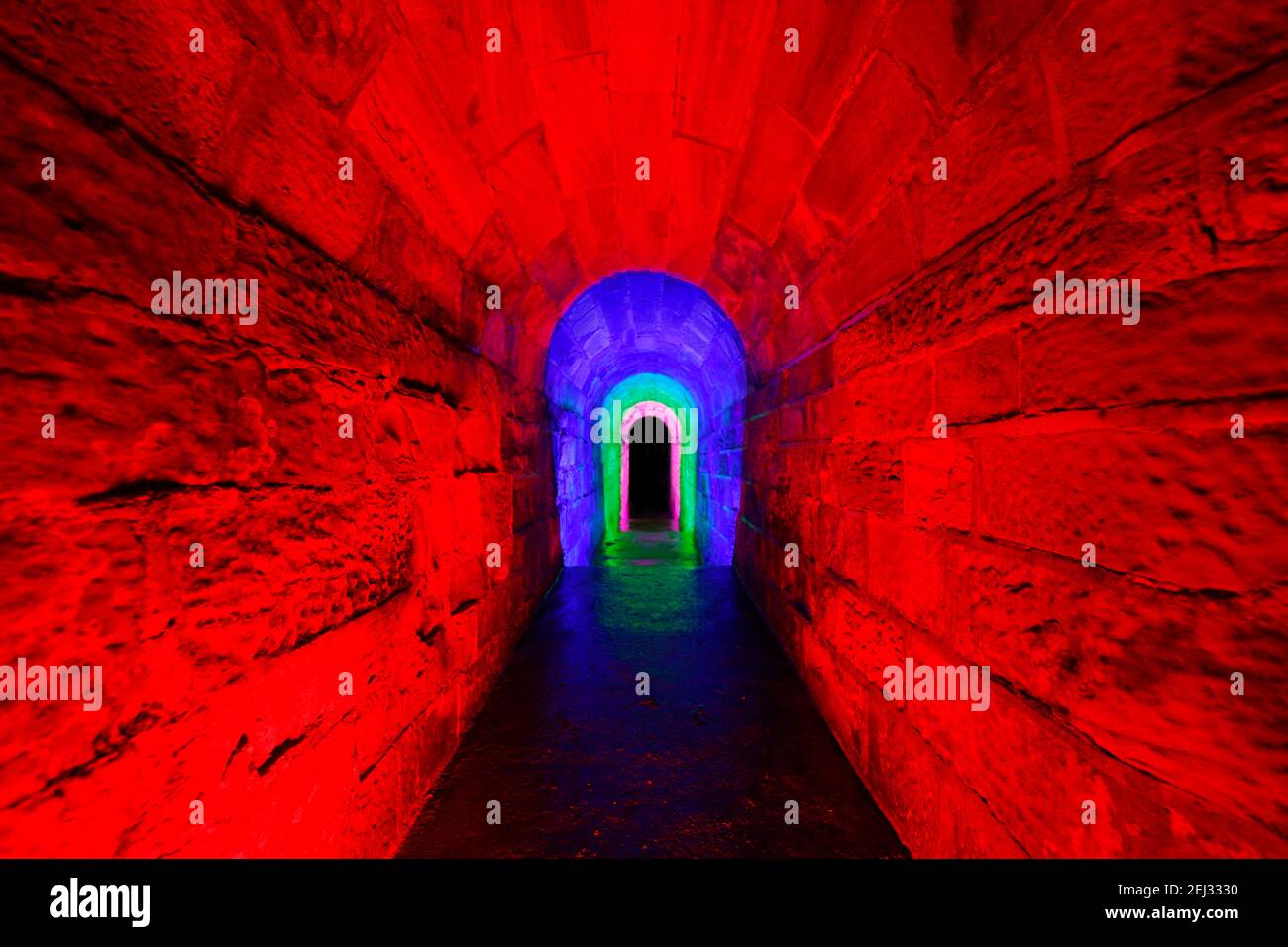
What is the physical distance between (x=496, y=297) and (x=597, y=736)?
250 cm

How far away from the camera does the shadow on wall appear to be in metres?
4.72

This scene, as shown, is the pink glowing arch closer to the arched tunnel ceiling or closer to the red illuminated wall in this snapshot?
the arched tunnel ceiling

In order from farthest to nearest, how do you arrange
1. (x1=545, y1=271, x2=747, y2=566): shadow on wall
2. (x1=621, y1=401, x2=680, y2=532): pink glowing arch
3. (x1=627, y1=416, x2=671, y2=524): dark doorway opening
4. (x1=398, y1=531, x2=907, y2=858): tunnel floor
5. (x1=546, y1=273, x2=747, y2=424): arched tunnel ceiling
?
(x1=627, y1=416, x2=671, y2=524): dark doorway opening < (x1=621, y1=401, x2=680, y2=532): pink glowing arch < (x1=545, y1=271, x2=747, y2=566): shadow on wall < (x1=546, y1=273, x2=747, y2=424): arched tunnel ceiling < (x1=398, y1=531, x2=907, y2=858): tunnel floor

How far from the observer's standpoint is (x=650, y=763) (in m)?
2.13

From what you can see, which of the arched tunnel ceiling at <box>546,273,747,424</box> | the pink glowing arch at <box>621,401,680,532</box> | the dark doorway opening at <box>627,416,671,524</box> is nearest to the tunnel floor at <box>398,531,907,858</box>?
the arched tunnel ceiling at <box>546,273,747,424</box>

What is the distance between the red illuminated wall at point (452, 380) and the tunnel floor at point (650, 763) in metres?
0.21

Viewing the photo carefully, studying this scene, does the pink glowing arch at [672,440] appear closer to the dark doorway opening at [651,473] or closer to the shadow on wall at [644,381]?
the shadow on wall at [644,381]

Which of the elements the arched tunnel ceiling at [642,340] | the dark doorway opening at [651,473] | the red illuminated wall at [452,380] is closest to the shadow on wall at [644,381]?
the arched tunnel ceiling at [642,340]

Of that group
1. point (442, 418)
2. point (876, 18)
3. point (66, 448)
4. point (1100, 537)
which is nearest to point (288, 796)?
point (66, 448)

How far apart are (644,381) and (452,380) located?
313 inches

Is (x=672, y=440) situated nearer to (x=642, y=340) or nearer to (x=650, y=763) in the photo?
(x=642, y=340)

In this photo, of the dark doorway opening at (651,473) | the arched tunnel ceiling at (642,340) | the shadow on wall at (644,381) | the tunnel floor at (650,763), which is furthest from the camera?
the dark doorway opening at (651,473)

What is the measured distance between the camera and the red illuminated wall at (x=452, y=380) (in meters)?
0.80

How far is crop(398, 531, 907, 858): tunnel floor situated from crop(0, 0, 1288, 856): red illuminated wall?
21 cm
